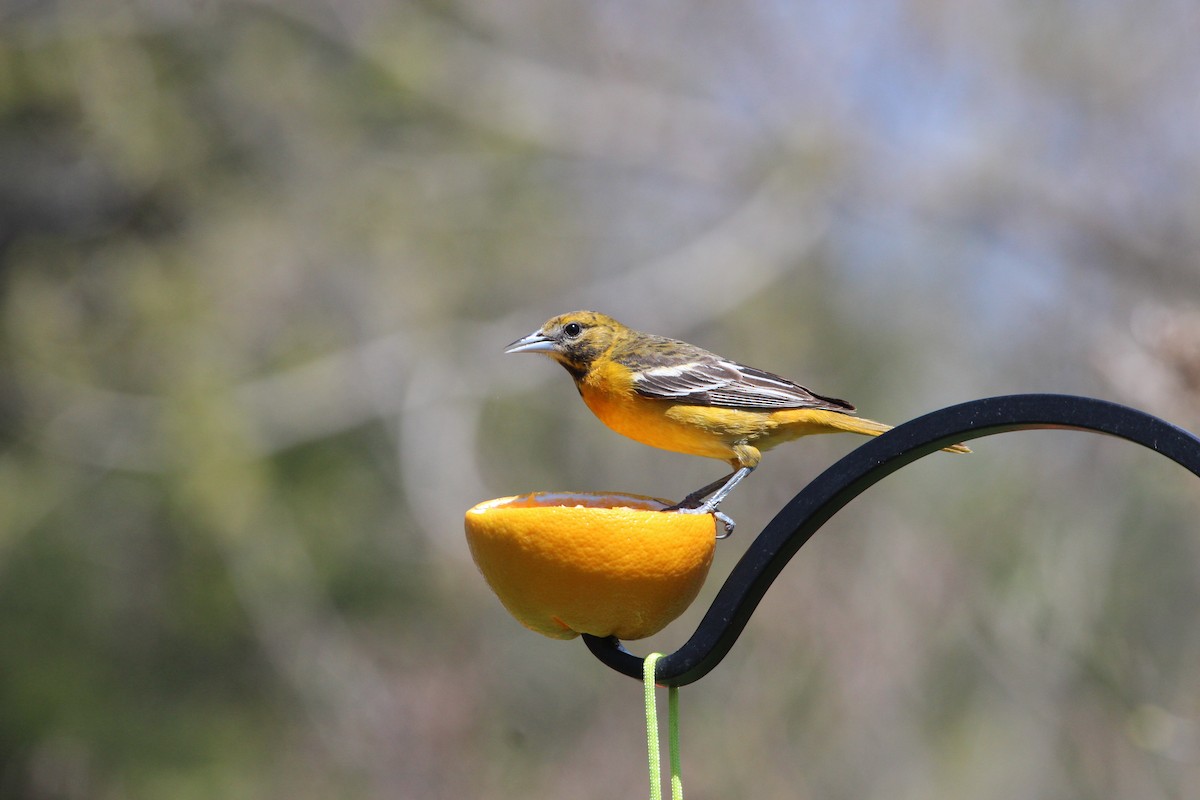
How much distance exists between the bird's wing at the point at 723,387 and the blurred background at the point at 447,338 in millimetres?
3814

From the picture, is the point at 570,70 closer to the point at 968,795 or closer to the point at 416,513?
the point at 416,513

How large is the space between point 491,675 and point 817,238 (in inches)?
200

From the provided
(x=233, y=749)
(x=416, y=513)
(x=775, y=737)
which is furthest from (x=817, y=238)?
(x=233, y=749)

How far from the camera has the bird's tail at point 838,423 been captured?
9.54 feet

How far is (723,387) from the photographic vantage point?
123 inches

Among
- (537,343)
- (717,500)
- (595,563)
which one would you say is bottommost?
(595,563)

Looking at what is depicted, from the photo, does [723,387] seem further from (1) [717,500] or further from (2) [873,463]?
(2) [873,463]

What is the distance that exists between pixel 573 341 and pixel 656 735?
5.65 ft

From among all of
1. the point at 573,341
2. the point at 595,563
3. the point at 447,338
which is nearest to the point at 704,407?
the point at 573,341

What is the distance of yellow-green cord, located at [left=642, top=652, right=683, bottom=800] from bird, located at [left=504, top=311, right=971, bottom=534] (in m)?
0.78

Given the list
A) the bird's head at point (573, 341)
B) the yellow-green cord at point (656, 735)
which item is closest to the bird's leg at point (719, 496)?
the yellow-green cord at point (656, 735)

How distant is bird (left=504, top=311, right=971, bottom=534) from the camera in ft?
9.62

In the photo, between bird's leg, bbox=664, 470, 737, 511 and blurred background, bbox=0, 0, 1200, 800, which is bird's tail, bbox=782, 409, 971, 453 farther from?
blurred background, bbox=0, 0, 1200, 800

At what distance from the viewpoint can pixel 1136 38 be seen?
889 cm
